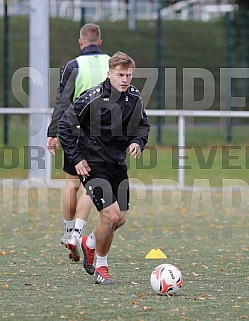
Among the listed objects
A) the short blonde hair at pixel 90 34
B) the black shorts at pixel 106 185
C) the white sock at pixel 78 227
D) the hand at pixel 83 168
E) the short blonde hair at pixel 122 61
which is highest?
the short blonde hair at pixel 90 34

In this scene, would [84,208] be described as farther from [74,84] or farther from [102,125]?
[102,125]

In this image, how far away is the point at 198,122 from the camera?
2436 centimetres

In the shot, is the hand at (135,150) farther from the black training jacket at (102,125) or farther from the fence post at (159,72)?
the fence post at (159,72)

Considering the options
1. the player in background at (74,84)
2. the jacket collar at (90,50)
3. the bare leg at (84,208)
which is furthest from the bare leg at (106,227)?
the jacket collar at (90,50)

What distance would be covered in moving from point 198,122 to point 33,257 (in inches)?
621

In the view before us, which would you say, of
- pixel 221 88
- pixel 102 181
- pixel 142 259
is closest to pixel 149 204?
pixel 142 259

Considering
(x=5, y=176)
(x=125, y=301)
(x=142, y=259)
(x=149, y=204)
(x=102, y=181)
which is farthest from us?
(x=5, y=176)

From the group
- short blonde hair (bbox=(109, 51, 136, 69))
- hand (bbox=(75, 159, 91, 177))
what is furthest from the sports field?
short blonde hair (bbox=(109, 51, 136, 69))

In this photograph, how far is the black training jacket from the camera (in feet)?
24.8

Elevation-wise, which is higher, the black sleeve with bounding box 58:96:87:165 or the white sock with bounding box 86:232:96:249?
the black sleeve with bounding box 58:96:87:165

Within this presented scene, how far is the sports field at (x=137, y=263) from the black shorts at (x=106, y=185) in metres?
0.64

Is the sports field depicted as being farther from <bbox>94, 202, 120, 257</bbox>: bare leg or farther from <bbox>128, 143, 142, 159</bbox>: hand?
<bbox>128, 143, 142, 159</bbox>: hand

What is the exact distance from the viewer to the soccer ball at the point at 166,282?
272 inches

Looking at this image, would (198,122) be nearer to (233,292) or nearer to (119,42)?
(119,42)
